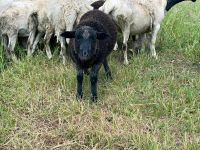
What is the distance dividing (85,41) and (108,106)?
42.0 inches

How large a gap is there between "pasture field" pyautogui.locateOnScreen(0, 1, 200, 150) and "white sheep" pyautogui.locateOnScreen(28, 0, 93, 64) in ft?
1.21

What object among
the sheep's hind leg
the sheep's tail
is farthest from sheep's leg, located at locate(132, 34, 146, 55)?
the sheep's hind leg

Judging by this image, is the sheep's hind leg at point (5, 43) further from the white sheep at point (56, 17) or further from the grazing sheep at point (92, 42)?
the grazing sheep at point (92, 42)

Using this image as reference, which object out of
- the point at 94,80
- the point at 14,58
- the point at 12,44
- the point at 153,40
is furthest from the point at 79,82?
the point at 153,40

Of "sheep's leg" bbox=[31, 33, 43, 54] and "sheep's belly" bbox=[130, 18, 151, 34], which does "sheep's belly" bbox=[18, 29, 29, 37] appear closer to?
"sheep's leg" bbox=[31, 33, 43, 54]

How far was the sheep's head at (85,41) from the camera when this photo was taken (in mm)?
7090

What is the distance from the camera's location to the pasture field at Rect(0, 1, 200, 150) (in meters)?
6.50

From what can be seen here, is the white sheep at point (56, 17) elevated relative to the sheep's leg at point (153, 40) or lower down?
elevated

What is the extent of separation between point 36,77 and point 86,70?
1.05 meters

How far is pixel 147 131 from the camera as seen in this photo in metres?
6.67

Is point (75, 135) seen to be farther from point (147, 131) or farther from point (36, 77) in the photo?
point (36, 77)

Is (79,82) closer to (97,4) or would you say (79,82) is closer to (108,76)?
(108,76)

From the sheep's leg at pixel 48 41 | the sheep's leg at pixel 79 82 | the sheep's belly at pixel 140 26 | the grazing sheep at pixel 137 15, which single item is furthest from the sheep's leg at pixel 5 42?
the sheep's belly at pixel 140 26

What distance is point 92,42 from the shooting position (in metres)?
7.20
